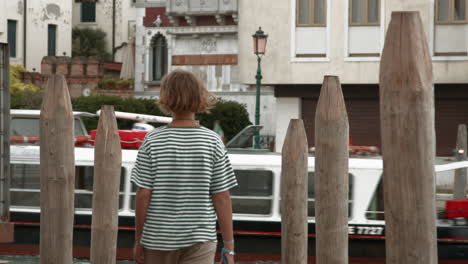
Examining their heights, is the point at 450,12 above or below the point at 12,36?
below

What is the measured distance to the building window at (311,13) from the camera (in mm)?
27078

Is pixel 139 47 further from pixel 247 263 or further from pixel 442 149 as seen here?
pixel 247 263

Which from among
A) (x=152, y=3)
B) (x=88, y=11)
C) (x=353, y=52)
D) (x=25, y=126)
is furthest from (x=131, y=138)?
(x=88, y=11)

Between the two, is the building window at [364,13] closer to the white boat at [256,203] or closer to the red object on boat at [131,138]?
the red object on boat at [131,138]

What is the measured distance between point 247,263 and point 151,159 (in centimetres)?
1000

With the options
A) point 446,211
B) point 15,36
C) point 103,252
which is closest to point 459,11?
point 446,211

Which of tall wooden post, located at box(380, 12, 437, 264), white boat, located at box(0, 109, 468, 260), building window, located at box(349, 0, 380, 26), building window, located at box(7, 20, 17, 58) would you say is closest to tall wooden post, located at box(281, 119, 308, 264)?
white boat, located at box(0, 109, 468, 260)

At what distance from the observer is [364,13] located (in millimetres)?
26703

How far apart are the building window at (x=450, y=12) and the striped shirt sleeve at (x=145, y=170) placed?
21289 millimetres

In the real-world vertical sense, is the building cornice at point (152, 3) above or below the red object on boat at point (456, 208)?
above

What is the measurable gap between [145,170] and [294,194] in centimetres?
611

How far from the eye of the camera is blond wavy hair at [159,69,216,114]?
5305 millimetres

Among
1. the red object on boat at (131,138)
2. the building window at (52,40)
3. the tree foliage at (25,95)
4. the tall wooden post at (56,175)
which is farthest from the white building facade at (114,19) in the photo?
the tall wooden post at (56,175)

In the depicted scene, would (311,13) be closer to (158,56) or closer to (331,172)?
(331,172)
